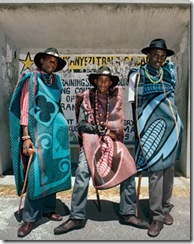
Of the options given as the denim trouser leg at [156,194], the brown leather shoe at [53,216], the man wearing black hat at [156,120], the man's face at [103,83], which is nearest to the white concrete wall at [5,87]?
the brown leather shoe at [53,216]

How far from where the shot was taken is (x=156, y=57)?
2.56 metres

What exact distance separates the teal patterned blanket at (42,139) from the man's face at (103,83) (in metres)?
0.47

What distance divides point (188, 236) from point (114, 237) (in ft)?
2.40

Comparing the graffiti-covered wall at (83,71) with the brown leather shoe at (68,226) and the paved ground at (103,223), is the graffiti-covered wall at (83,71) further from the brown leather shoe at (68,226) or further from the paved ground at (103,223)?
the brown leather shoe at (68,226)

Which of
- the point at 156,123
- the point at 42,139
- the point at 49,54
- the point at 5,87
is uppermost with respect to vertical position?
the point at 49,54

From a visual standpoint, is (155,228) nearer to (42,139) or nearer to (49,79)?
(42,139)

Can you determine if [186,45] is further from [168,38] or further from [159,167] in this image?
[159,167]

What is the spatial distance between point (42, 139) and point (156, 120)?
3.95 feet

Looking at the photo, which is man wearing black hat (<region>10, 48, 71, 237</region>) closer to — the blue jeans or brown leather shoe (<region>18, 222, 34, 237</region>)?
brown leather shoe (<region>18, 222, 34, 237</region>)

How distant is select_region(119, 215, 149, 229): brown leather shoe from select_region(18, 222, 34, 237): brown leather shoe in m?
0.97

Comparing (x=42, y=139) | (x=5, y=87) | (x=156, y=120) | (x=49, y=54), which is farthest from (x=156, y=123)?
(x=5, y=87)

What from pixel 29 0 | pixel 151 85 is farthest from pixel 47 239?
pixel 29 0

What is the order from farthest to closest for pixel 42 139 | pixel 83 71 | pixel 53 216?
pixel 83 71 → pixel 53 216 → pixel 42 139

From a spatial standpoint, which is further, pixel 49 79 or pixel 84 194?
pixel 49 79
